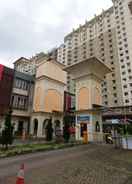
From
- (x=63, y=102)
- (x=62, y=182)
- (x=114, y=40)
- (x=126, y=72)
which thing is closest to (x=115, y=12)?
(x=114, y=40)

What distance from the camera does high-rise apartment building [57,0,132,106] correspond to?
53469 millimetres

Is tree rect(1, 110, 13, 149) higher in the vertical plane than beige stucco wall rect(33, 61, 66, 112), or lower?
lower

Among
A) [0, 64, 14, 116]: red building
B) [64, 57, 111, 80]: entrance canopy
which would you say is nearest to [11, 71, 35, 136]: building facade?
[0, 64, 14, 116]: red building

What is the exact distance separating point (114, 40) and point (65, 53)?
25.9 m

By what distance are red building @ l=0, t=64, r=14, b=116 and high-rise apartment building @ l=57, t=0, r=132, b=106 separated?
123 feet

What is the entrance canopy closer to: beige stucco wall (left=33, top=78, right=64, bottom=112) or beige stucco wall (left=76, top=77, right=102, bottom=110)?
beige stucco wall (left=76, top=77, right=102, bottom=110)

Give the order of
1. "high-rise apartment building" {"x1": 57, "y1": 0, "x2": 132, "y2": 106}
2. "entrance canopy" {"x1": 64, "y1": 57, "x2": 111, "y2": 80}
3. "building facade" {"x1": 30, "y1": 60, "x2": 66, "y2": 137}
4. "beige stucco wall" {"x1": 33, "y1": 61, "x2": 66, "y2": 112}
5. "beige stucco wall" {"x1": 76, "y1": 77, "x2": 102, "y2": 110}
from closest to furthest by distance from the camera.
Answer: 1. "entrance canopy" {"x1": 64, "y1": 57, "x2": 111, "y2": 80}
2. "beige stucco wall" {"x1": 76, "y1": 77, "x2": 102, "y2": 110}
3. "building facade" {"x1": 30, "y1": 60, "x2": 66, "y2": 137}
4. "beige stucco wall" {"x1": 33, "y1": 61, "x2": 66, "y2": 112}
5. "high-rise apartment building" {"x1": 57, "y1": 0, "x2": 132, "y2": 106}

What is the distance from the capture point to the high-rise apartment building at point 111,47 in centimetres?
5347

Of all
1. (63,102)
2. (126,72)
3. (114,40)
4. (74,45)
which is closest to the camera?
(63,102)

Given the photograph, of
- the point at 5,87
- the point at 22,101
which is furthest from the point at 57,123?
the point at 5,87

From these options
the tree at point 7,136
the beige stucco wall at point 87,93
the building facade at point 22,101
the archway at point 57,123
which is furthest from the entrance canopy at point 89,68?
the tree at point 7,136

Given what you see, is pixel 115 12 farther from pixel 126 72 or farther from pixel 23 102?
pixel 23 102

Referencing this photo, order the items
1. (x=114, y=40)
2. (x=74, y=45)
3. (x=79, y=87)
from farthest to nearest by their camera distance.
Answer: (x=74, y=45)
(x=114, y=40)
(x=79, y=87)

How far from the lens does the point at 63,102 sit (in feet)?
102
